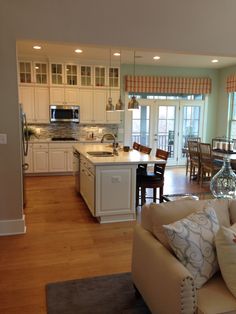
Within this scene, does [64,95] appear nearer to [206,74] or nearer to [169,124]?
[169,124]

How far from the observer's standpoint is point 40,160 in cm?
704

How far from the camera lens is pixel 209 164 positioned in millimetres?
6078

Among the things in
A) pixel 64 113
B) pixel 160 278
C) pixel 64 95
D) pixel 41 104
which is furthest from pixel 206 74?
pixel 160 278

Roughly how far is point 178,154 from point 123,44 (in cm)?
538

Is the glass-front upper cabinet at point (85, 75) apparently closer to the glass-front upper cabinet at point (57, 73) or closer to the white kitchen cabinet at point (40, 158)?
the glass-front upper cabinet at point (57, 73)

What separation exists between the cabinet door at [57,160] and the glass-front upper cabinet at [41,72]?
5.63 ft

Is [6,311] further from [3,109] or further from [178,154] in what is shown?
[178,154]

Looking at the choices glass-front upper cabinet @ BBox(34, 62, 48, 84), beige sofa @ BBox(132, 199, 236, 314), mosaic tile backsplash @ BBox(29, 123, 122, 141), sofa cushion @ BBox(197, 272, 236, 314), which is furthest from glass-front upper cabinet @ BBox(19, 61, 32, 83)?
sofa cushion @ BBox(197, 272, 236, 314)

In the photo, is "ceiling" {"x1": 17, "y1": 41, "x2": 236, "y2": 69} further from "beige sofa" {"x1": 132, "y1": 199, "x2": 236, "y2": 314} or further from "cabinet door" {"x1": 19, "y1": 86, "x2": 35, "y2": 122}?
"beige sofa" {"x1": 132, "y1": 199, "x2": 236, "y2": 314}

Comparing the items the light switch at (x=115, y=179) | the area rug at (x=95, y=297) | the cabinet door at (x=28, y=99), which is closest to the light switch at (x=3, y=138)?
the light switch at (x=115, y=179)

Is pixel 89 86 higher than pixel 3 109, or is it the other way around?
pixel 89 86

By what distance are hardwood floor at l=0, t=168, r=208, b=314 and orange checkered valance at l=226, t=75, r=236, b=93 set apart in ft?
17.4

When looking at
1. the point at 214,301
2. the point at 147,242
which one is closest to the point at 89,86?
the point at 147,242

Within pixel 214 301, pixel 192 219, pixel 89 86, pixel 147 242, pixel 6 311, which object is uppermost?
pixel 89 86
